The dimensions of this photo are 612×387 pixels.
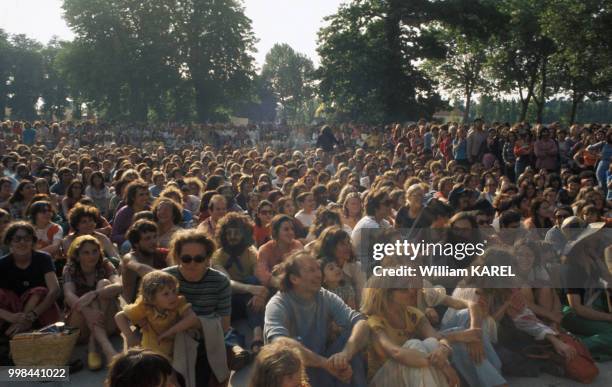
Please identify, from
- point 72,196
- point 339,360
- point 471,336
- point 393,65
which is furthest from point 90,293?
point 393,65

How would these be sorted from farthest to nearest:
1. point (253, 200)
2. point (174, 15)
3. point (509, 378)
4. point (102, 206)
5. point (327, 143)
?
1. point (174, 15)
2. point (327, 143)
3. point (102, 206)
4. point (253, 200)
5. point (509, 378)

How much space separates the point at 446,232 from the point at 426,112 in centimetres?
2395

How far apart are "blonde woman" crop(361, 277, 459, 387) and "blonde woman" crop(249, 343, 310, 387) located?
1.56 metres

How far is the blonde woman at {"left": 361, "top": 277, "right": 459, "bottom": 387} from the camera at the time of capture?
3.95 m

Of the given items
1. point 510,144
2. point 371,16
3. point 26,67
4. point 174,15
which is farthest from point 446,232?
point 26,67

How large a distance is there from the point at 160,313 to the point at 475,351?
2341 mm

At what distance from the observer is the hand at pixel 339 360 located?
3875 mm

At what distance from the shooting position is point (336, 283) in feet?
16.1

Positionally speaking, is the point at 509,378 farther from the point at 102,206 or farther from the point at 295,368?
the point at 102,206

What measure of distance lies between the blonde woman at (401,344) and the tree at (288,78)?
284ft

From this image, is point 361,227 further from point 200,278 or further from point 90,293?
point 90,293

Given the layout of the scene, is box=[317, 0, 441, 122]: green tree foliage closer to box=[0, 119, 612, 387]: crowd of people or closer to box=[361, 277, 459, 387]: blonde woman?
box=[0, 119, 612, 387]: crowd of people

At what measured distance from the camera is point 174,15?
4650 cm

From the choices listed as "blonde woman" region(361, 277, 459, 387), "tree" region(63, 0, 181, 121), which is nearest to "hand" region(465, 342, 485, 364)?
"blonde woman" region(361, 277, 459, 387)
